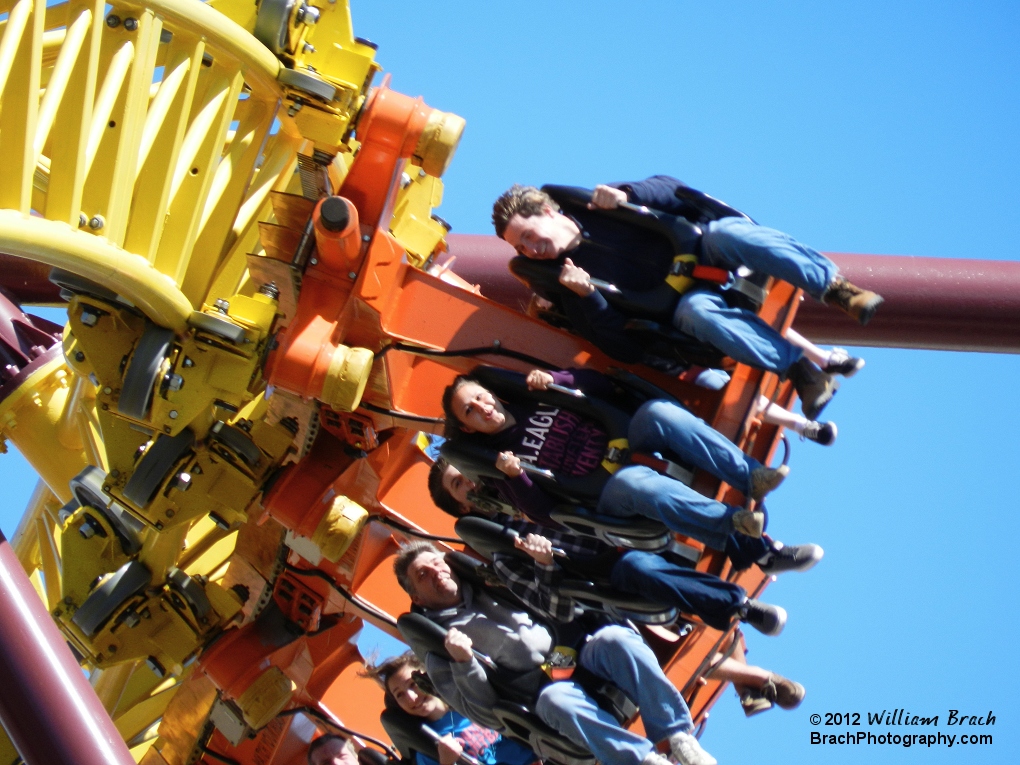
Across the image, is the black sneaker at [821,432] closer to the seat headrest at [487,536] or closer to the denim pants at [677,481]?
the denim pants at [677,481]

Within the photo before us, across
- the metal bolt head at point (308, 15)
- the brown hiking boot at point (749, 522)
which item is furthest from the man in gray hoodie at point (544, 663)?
the metal bolt head at point (308, 15)

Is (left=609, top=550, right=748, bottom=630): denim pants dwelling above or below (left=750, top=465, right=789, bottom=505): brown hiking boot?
below

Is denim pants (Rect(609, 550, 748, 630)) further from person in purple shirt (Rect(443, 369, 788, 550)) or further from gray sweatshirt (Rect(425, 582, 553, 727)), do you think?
gray sweatshirt (Rect(425, 582, 553, 727))

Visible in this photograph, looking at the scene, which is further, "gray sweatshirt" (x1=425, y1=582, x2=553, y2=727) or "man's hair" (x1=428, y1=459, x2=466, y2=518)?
"man's hair" (x1=428, y1=459, x2=466, y2=518)

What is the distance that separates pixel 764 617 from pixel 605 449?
89 centimetres

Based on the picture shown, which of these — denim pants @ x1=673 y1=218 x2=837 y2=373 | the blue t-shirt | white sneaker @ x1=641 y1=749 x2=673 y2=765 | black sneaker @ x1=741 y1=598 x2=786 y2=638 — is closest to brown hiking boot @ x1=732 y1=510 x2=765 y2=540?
black sneaker @ x1=741 y1=598 x2=786 y2=638

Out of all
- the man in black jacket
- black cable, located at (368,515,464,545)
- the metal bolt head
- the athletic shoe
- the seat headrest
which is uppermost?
the metal bolt head

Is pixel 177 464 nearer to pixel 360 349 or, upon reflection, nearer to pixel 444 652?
pixel 360 349

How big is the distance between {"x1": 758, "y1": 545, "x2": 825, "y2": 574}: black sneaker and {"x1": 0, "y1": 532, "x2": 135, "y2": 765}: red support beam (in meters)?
2.57

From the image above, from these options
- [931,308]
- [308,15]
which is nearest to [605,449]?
[308,15]

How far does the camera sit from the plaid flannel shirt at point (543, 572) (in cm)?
599

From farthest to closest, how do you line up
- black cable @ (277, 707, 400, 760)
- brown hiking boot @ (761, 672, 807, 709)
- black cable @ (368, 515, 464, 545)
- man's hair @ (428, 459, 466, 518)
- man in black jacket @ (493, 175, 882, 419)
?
black cable @ (277, 707, 400, 760), black cable @ (368, 515, 464, 545), man's hair @ (428, 459, 466, 518), brown hiking boot @ (761, 672, 807, 709), man in black jacket @ (493, 175, 882, 419)

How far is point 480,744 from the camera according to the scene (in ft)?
22.1

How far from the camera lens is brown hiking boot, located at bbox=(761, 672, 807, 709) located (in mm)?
6375
